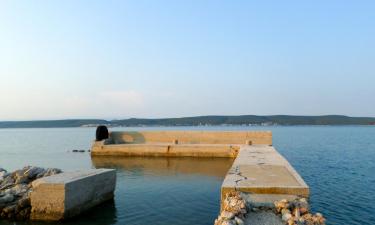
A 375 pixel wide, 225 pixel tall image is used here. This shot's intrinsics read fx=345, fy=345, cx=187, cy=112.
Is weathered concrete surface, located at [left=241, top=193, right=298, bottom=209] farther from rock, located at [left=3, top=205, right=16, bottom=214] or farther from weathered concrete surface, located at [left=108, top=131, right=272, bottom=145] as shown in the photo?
weathered concrete surface, located at [left=108, top=131, right=272, bottom=145]

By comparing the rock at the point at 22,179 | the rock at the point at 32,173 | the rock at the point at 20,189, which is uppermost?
the rock at the point at 32,173

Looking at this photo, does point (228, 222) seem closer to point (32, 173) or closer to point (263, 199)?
point (263, 199)

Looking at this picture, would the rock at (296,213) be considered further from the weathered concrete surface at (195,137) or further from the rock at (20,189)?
the weathered concrete surface at (195,137)

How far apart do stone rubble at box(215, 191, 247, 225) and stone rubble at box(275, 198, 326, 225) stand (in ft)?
2.65

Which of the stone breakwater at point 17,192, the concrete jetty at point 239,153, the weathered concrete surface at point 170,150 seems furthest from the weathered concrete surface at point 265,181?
the weathered concrete surface at point 170,150

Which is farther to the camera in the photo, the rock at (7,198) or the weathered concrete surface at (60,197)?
the rock at (7,198)

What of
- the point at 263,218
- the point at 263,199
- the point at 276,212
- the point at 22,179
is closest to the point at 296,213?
the point at 276,212

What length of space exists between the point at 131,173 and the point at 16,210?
27.4 ft

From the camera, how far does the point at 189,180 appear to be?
16266 millimetres

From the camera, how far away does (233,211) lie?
23.5 feet

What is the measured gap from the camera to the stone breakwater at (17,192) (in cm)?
1073

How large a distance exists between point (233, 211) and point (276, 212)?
1.14 metres

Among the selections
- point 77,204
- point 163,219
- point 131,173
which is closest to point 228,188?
point 163,219

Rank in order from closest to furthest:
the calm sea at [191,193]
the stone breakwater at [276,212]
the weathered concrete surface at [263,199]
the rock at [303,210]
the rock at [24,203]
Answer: the stone breakwater at [276,212] < the rock at [303,210] < the weathered concrete surface at [263,199] < the calm sea at [191,193] < the rock at [24,203]
